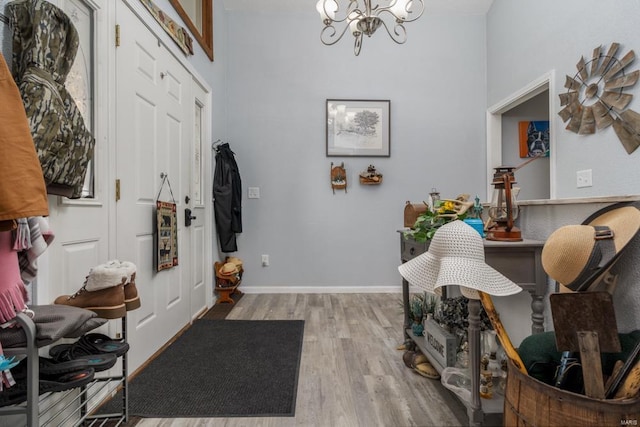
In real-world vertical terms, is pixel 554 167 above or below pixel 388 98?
below

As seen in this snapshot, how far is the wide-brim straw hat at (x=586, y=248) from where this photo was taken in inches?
40.9

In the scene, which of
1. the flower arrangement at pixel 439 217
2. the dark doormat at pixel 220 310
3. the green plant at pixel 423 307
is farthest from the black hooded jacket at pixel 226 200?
the flower arrangement at pixel 439 217

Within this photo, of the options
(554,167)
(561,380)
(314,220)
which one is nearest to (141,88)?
(314,220)

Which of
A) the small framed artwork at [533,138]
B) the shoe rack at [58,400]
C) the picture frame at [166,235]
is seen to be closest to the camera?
the shoe rack at [58,400]

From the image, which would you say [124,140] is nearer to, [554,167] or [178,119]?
[178,119]

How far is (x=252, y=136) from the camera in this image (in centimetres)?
374

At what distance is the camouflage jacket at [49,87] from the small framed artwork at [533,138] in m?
4.01

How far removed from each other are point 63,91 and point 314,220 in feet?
8.94

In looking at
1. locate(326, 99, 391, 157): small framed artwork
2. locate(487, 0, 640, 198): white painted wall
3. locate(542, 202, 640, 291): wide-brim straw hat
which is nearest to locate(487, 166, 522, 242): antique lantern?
locate(542, 202, 640, 291): wide-brim straw hat

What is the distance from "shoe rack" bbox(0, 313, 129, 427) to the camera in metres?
0.92

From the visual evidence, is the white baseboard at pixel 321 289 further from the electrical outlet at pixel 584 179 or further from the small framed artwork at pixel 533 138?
the small framed artwork at pixel 533 138

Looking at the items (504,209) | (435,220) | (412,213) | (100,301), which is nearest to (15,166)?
(100,301)

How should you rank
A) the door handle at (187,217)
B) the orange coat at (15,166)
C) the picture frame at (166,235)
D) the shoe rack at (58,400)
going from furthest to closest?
the door handle at (187,217), the picture frame at (166,235), the shoe rack at (58,400), the orange coat at (15,166)

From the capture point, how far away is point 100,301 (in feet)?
4.11
